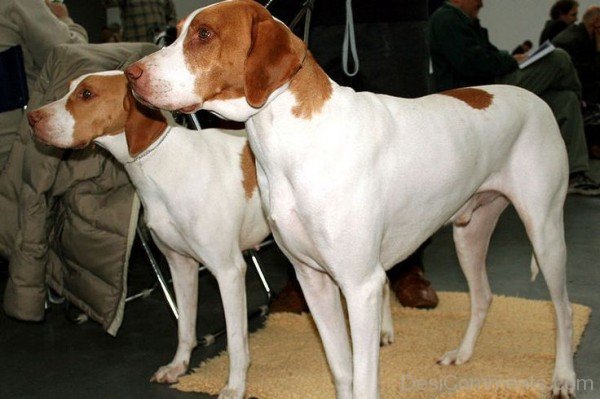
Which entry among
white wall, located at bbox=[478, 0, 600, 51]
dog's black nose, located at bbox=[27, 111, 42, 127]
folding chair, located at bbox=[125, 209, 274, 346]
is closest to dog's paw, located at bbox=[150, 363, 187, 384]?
folding chair, located at bbox=[125, 209, 274, 346]

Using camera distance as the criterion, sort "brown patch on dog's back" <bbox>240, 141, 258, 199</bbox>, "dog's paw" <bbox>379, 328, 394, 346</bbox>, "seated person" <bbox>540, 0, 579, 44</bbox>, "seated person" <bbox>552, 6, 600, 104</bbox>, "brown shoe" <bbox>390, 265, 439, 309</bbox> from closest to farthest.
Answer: "brown patch on dog's back" <bbox>240, 141, 258, 199</bbox> → "dog's paw" <bbox>379, 328, 394, 346</bbox> → "brown shoe" <bbox>390, 265, 439, 309</bbox> → "seated person" <bbox>552, 6, 600, 104</bbox> → "seated person" <bbox>540, 0, 579, 44</bbox>

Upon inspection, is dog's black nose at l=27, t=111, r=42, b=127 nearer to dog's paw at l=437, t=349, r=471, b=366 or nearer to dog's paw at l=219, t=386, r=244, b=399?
dog's paw at l=219, t=386, r=244, b=399

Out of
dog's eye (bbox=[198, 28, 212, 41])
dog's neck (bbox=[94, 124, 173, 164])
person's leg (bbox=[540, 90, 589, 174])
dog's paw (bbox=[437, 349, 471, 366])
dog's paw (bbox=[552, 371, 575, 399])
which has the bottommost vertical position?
person's leg (bbox=[540, 90, 589, 174])

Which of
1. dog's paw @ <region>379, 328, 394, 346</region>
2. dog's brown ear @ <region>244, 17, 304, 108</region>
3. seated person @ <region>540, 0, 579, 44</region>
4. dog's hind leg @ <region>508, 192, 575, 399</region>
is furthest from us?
seated person @ <region>540, 0, 579, 44</region>

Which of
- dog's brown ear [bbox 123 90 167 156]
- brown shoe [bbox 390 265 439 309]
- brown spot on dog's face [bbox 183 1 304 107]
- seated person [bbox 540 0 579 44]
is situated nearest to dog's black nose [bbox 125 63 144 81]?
brown spot on dog's face [bbox 183 1 304 107]

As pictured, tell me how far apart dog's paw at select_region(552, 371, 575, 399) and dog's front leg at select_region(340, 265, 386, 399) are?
875mm

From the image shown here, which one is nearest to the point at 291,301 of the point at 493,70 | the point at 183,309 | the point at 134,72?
the point at 183,309

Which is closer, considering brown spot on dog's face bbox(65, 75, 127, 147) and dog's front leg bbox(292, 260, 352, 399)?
dog's front leg bbox(292, 260, 352, 399)

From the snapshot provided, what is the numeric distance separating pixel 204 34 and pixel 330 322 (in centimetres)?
93

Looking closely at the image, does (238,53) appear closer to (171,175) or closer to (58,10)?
(171,175)

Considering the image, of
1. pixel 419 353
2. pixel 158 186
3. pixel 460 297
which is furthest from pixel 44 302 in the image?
pixel 460 297

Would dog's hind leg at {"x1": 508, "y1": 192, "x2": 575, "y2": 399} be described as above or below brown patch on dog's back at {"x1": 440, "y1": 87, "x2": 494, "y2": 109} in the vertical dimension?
below

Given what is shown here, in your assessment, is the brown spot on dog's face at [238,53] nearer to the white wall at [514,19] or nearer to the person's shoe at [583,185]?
the person's shoe at [583,185]

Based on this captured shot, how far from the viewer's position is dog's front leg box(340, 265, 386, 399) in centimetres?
202
